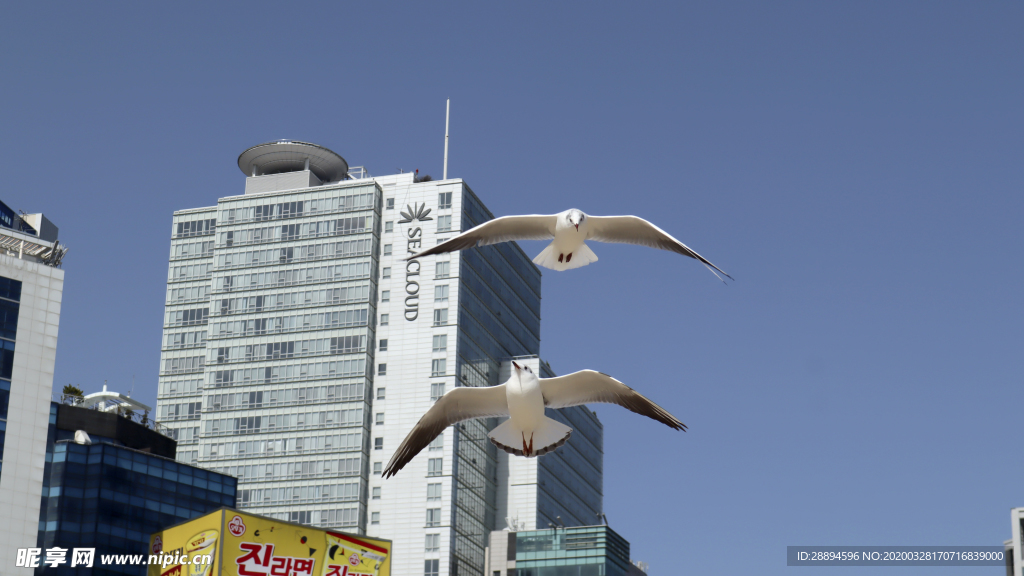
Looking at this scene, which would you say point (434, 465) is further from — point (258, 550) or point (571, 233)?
point (571, 233)

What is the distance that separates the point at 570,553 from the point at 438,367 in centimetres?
2881

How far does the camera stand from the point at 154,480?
130875 millimetres

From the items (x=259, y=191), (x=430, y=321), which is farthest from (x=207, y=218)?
(x=430, y=321)

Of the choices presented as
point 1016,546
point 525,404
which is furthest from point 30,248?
point 525,404

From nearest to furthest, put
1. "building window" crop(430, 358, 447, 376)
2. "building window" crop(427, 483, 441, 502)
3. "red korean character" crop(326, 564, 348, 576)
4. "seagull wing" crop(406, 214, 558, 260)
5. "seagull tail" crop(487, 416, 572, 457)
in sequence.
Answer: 1. "seagull tail" crop(487, 416, 572, 457)
2. "seagull wing" crop(406, 214, 558, 260)
3. "red korean character" crop(326, 564, 348, 576)
4. "building window" crop(427, 483, 441, 502)
5. "building window" crop(430, 358, 447, 376)

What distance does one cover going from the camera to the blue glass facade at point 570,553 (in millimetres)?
152875

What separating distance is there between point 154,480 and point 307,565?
49.2m

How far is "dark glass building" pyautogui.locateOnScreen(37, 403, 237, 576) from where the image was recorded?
12369 centimetres

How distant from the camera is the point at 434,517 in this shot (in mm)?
166250

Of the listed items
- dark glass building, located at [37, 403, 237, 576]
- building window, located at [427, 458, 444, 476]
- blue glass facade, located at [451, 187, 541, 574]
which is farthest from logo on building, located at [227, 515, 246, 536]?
building window, located at [427, 458, 444, 476]

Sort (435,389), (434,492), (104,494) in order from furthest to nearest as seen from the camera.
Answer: (435,389)
(434,492)
(104,494)

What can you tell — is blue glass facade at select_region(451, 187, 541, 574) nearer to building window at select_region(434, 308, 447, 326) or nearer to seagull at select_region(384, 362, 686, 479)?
building window at select_region(434, 308, 447, 326)

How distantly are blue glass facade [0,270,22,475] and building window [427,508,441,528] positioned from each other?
61.5 metres

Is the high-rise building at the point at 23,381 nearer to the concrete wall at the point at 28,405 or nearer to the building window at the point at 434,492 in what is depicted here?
the concrete wall at the point at 28,405
